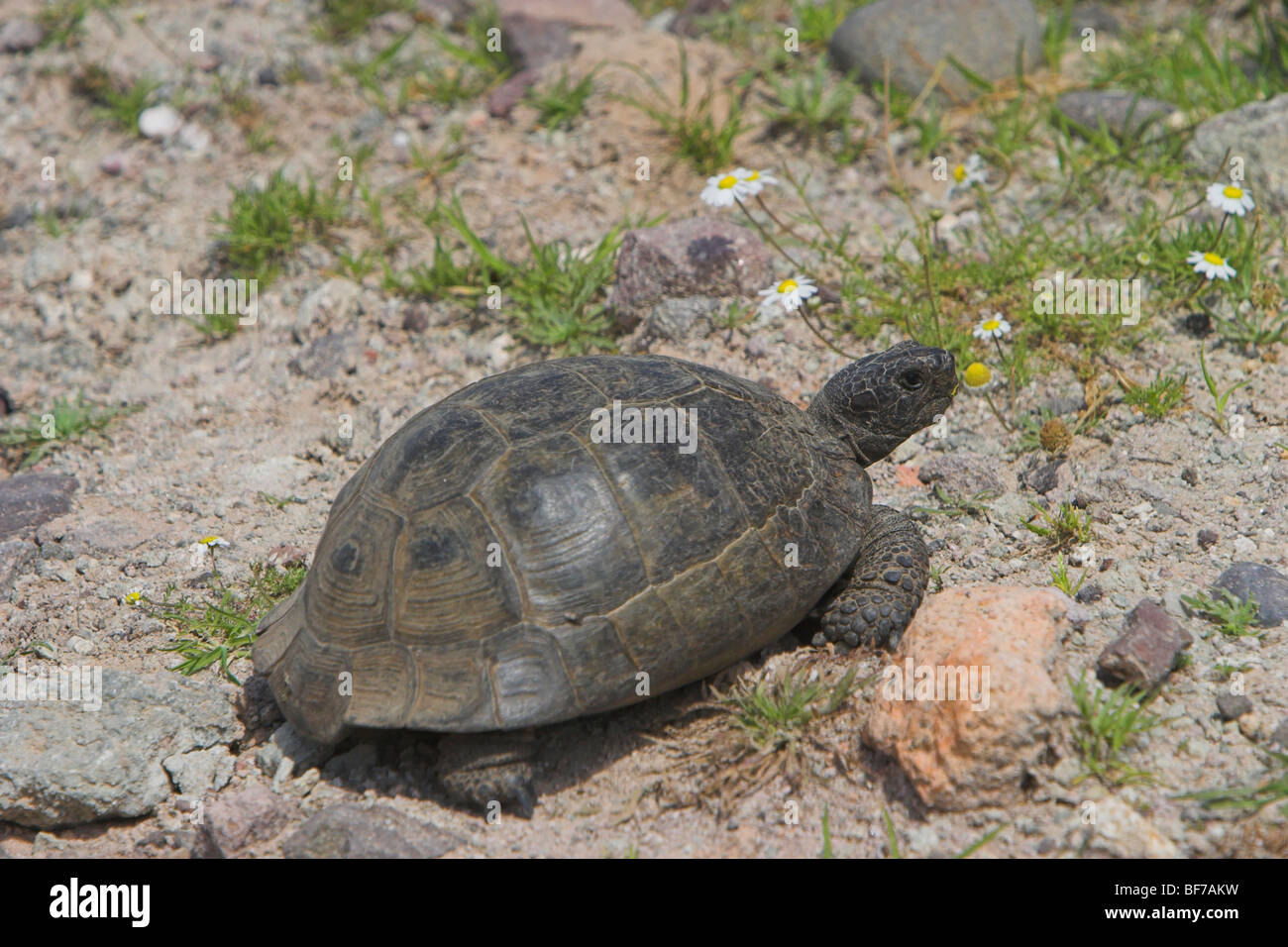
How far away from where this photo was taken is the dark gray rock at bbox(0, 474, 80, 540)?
5.74m

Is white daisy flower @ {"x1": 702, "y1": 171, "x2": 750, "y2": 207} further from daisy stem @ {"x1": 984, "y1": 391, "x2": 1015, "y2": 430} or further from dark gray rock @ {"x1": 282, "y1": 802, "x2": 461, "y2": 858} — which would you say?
dark gray rock @ {"x1": 282, "y1": 802, "x2": 461, "y2": 858}

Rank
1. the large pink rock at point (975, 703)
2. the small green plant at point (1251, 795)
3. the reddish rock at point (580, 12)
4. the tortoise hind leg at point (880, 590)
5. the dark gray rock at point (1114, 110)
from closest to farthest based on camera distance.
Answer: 1. the small green plant at point (1251, 795)
2. the large pink rock at point (975, 703)
3. the tortoise hind leg at point (880, 590)
4. the dark gray rock at point (1114, 110)
5. the reddish rock at point (580, 12)

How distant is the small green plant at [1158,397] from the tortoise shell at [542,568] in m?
2.20

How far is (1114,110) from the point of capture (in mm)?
7422

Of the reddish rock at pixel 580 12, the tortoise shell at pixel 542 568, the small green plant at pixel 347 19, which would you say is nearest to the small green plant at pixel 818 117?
the reddish rock at pixel 580 12

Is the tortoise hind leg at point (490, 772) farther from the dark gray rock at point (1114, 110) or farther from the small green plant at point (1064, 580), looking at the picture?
the dark gray rock at point (1114, 110)

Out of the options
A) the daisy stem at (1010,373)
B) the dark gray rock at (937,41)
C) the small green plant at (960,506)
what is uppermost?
the dark gray rock at (937,41)

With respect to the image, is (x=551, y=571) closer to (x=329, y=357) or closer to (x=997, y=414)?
(x=997, y=414)

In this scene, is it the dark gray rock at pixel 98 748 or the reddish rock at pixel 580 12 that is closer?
the dark gray rock at pixel 98 748

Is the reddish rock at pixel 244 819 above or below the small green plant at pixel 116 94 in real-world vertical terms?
below

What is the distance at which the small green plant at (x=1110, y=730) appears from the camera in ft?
12.2

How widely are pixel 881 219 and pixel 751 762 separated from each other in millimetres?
4324

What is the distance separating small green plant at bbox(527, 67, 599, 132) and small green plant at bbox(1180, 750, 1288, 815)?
6385 millimetres
